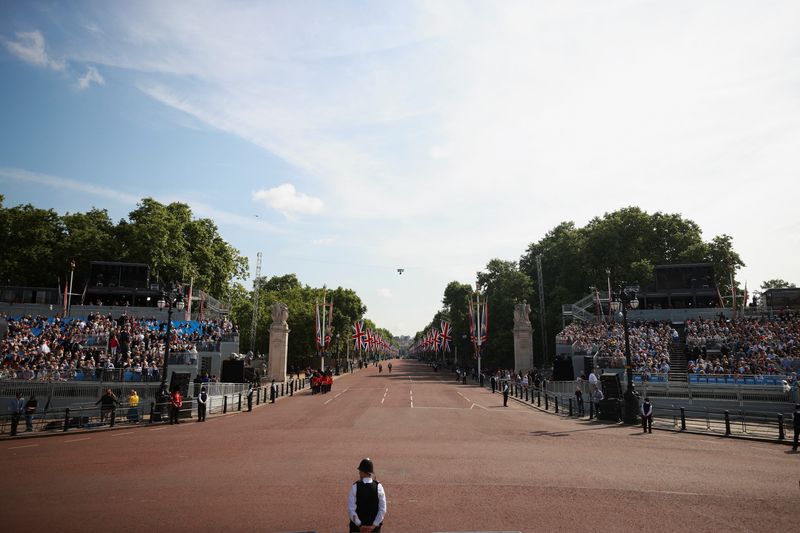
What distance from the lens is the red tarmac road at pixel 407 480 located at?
848 cm

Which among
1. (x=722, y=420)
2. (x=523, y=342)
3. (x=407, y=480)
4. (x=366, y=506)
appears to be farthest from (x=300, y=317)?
(x=366, y=506)

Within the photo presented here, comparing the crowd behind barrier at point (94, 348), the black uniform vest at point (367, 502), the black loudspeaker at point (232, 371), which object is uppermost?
the crowd behind barrier at point (94, 348)

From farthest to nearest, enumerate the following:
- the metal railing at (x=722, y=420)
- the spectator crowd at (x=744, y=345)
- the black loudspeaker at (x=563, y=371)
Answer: the black loudspeaker at (x=563, y=371) → the spectator crowd at (x=744, y=345) → the metal railing at (x=722, y=420)

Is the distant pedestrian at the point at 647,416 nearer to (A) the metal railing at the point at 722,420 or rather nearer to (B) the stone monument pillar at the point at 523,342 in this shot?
(A) the metal railing at the point at 722,420

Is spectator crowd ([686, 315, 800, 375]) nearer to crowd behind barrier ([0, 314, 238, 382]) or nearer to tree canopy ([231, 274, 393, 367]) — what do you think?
crowd behind barrier ([0, 314, 238, 382])

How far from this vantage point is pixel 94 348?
30.1 m

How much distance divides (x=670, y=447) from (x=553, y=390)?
17446mm

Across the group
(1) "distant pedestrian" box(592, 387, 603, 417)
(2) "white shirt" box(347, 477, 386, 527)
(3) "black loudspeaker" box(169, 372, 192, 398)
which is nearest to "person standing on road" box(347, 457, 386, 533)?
(2) "white shirt" box(347, 477, 386, 527)

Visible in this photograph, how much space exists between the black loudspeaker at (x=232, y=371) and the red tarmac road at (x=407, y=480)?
14.0m

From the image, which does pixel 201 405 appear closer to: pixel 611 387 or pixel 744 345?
pixel 611 387

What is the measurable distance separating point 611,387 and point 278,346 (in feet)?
110

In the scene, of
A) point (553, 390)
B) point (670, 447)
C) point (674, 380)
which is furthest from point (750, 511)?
point (553, 390)

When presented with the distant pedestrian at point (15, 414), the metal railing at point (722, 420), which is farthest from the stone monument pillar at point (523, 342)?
the distant pedestrian at point (15, 414)

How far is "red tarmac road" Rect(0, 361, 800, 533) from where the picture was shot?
8.48m
